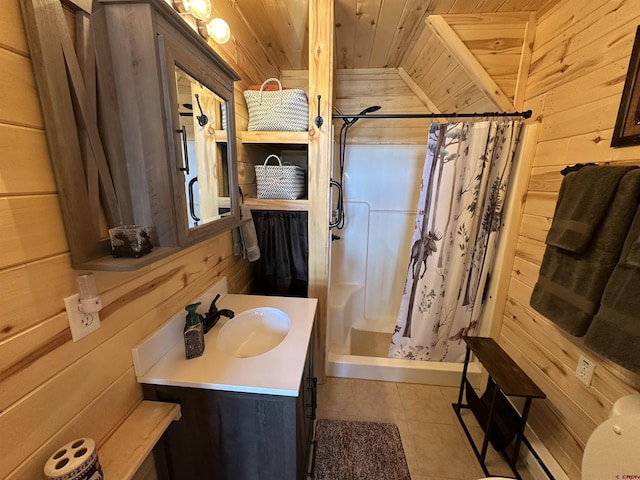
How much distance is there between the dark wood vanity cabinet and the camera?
2.89 feet

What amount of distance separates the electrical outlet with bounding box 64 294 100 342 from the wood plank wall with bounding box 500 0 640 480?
1.81m

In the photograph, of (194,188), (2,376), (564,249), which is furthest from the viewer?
(564,249)

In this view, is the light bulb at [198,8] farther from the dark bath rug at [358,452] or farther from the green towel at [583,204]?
the dark bath rug at [358,452]

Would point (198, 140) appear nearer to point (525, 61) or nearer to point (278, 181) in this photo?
point (278, 181)

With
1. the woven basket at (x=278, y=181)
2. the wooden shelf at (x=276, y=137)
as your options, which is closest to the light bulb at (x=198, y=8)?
the wooden shelf at (x=276, y=137)

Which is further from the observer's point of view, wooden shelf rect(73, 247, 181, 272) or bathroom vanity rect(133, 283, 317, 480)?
bathroom vanity rect(133, 283, 317, 480)

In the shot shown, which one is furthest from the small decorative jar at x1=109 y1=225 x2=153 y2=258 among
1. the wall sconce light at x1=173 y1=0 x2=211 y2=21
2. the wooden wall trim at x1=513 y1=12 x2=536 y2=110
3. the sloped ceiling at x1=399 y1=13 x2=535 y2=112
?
the wooden wall trim at x1=513 y1=12 x2=536 y2=110

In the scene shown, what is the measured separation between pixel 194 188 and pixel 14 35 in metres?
0.50

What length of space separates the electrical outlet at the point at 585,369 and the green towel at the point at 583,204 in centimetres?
50

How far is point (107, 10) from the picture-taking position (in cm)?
67

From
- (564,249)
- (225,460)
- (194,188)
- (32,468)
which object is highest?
(194,188)

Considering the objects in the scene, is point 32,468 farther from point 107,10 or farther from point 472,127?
point 472,127

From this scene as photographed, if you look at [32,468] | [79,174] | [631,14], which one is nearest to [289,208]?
[79,174]

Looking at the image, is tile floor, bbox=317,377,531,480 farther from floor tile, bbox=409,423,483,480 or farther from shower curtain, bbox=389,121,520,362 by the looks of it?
shower curtain, bbox=389,121,520,362
